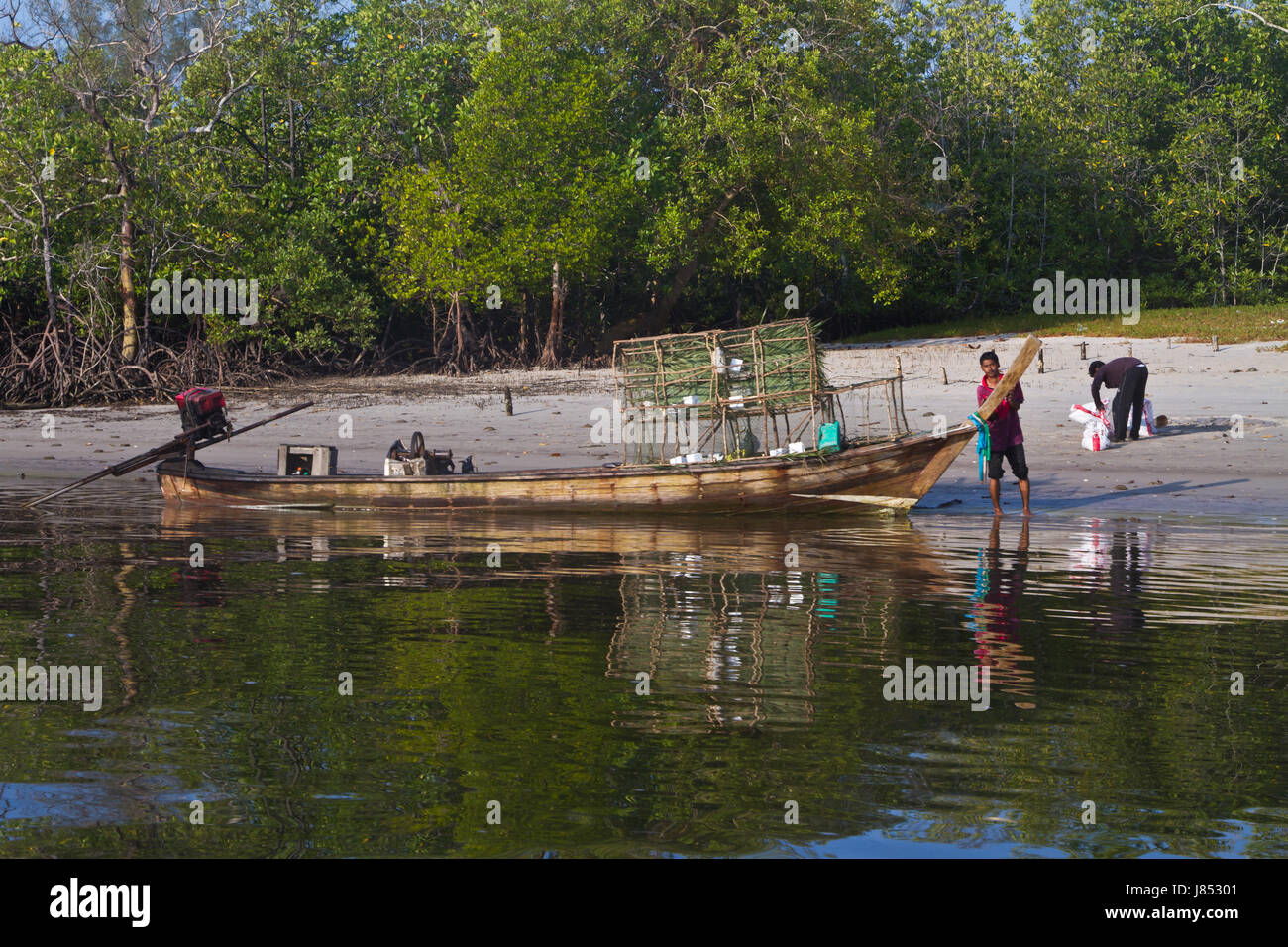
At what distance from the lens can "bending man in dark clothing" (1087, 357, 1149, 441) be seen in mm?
19094

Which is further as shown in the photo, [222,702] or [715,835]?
[222,702]

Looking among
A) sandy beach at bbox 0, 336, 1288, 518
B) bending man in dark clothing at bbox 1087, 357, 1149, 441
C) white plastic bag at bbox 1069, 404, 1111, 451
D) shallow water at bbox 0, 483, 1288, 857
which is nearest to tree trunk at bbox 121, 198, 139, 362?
sandy beach at bbox 0, 336, 1288, 518

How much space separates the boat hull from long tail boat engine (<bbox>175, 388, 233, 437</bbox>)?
1.26 metres

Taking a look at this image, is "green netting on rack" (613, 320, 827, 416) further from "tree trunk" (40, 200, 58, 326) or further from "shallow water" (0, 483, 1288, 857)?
"tree trunk" (40, 200, 58, 326)

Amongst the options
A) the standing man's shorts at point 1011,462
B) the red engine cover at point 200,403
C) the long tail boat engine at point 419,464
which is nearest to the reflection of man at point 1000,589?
the standing man's shorts at point 1011,462

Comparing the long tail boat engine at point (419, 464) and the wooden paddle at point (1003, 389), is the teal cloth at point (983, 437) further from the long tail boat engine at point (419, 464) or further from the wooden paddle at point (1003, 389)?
the long tail boat engine at point (419, 464)

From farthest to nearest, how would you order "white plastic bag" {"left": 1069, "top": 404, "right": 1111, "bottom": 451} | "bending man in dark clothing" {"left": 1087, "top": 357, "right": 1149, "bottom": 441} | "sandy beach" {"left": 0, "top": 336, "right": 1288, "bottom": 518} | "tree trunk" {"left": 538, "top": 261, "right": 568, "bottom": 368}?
"tree trunk" {"left": 538, "top": 261, "right": 568, "bottom": 368} < "white plastic bag" {"left": 1069, "top": 404, "right": 1111, "bottom": 451} < "bending man in dark clothing" {"left": 1087, "top": 357, "right": 1149, "bottom": 441} < "sandy beach" {"left": 0, "top": 336, "right": 1288, "bottom": 518}

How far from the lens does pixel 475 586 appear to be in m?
11.7

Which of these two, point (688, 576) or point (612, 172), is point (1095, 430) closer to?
point (688, 576)

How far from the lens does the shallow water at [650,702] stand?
18.8 ft

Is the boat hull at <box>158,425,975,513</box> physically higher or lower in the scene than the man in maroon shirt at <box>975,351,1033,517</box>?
lower

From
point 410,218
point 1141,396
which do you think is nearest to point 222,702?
point 1141,396
